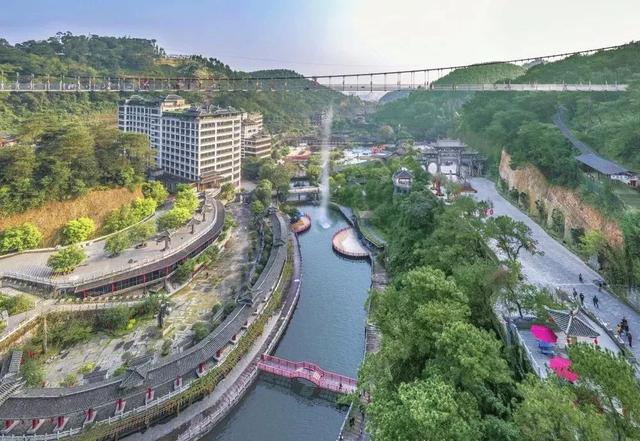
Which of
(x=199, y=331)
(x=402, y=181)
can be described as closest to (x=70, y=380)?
(x=199, y=331)

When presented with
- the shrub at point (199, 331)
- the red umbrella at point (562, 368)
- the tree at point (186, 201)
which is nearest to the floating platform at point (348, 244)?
the tree at point (186, 201)

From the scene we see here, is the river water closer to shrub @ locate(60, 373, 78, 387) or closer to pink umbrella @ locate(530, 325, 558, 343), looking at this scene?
shrub @ locate(60, 373, 78, 387)

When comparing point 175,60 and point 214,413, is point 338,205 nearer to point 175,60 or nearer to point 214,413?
point 214,413

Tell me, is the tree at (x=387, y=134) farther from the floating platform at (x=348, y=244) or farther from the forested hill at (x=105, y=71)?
the floating platform at (x=348, y=244)

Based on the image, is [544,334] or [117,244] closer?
[544,334]

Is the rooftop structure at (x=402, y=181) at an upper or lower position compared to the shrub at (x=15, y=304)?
upper

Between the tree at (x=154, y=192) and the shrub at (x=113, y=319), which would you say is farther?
the tree at (x=154, y=192)

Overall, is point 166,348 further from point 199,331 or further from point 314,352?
point 314,352

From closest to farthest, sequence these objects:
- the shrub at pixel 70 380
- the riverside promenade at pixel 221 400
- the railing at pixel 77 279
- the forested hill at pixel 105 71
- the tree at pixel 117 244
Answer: the riverside promenade at pixel 221 400 < the shrub at pixel 70 380 < the railing at pixel 77 279 < the tree at pixel 117 244 < the forested hill at pixel 105 71

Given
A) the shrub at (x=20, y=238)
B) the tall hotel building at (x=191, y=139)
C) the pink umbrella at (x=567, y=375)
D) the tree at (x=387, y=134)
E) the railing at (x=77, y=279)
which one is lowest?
the railing at (x=77, y=279)
